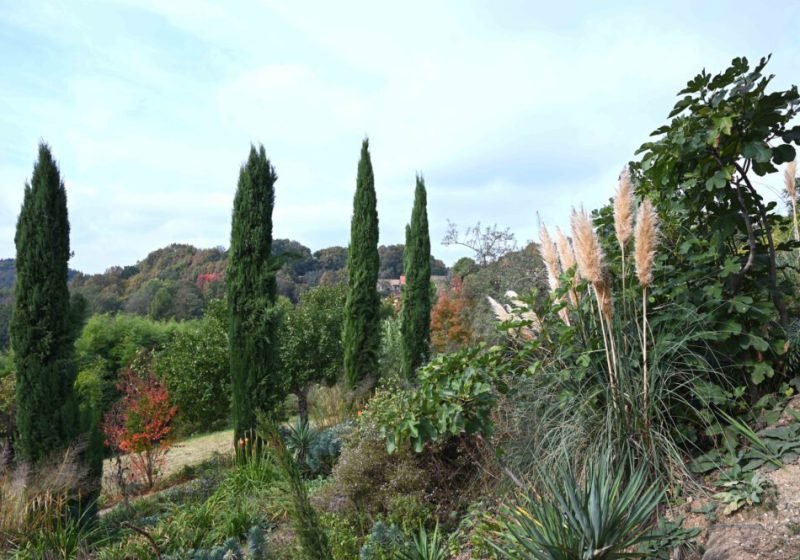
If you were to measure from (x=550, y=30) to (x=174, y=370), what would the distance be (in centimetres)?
1152

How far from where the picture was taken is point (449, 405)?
465cm

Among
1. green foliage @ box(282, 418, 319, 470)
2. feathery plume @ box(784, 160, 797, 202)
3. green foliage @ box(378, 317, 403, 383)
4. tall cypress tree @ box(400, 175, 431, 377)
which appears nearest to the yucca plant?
green foliage @ box(282, 418, 319, 470)

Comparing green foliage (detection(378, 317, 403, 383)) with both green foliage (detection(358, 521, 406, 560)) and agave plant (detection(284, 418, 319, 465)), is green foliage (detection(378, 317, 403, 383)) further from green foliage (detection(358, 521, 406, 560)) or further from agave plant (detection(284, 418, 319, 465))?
green foliage (detection(358, 521, 406, 560))

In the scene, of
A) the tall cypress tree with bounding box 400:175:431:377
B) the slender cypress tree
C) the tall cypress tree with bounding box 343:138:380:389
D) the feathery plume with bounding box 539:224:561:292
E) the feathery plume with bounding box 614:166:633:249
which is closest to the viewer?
the feathery plume with bounding box 614:166:633:249

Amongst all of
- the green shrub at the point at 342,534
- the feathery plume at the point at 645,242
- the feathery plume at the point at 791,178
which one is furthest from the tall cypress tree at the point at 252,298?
the feathery plume at the point at 791,178

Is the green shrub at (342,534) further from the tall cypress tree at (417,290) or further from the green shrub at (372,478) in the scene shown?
the tall cypress tree at (417,290)

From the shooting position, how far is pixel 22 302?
286 inches

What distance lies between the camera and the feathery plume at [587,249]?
3.72 meters

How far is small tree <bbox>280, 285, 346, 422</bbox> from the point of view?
513 inches

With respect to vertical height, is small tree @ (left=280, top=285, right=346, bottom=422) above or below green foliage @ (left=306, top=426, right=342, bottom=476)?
above

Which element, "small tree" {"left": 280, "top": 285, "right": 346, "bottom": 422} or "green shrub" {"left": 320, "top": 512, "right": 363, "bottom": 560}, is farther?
"small tree" {"left": 280, "top": 285, "right": 346, "bottom": 422}

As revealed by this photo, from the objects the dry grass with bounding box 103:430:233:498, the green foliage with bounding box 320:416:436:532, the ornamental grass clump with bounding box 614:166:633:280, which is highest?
the ornamental grass clump with bounding box 614:166:633:280

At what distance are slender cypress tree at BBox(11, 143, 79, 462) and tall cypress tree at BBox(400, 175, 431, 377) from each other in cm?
823

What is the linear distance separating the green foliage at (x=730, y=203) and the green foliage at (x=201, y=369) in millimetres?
10968
